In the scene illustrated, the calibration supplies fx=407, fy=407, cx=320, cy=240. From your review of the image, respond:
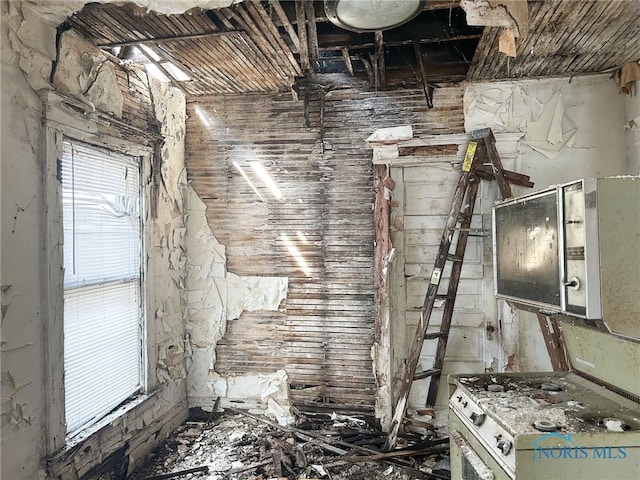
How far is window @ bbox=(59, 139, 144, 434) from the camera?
2.21 m

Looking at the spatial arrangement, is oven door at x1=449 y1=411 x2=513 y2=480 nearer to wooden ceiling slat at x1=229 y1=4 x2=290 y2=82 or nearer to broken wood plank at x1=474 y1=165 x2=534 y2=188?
broken wood plank at x1=474 y1=165 x2=534 y2=188

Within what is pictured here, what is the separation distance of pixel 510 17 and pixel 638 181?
0.95 metres

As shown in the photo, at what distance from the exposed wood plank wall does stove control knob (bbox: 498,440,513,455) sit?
169 centimetres

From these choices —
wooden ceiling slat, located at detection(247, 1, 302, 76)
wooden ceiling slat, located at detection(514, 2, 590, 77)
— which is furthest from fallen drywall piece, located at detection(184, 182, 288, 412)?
→ wooden ceiling slat, located at detection(514, 2, 590, 77)

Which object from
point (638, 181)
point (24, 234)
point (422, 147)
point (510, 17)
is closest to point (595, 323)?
point (638, 181)

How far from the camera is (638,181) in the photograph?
4.64ft

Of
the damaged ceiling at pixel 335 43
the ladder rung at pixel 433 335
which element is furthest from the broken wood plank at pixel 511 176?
the ladder rung at pixel 433 335

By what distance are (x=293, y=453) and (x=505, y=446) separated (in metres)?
1.72

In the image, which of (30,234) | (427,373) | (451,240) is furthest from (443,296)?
(30,234)

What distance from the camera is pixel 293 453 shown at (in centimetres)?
278

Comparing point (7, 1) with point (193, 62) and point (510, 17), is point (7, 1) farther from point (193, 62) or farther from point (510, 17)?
point (510, 17)

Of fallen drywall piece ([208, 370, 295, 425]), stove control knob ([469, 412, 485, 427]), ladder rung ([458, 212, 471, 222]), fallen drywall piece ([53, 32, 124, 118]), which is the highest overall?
fallen drywall piece ([53, 32, 124, 118])

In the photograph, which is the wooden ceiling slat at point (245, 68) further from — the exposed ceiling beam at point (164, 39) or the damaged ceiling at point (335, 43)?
the exposed ceiling beam at point (164, 39)

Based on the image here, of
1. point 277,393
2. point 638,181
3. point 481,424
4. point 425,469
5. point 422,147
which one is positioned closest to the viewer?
point 638,181
